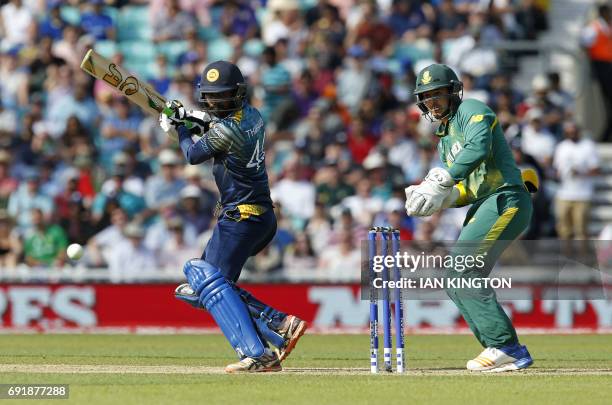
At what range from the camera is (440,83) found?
29.8ft

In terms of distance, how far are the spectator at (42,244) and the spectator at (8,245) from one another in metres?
0.12

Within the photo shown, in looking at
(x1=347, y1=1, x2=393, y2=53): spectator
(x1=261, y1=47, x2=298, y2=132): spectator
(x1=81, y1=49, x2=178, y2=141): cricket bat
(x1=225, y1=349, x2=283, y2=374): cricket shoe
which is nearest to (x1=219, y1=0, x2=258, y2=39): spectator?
(x1=261, y1=47, x2=298, y2=132): spectator

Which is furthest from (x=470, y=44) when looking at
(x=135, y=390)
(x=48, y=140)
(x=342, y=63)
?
(x=135, y=390)

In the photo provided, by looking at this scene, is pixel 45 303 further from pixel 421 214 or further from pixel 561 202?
pixel 421 214

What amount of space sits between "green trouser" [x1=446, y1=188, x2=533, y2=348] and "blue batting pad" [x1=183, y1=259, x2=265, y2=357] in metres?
1.33

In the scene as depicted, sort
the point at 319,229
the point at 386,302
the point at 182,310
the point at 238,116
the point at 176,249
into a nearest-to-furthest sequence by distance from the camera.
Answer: the point at 386,302
the point at 238,116
the point at 182,310
the point at 176,249
the point at 319,229

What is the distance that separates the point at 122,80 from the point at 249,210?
62.1 inches

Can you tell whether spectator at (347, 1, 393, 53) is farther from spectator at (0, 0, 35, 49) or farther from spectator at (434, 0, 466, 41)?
spectator at (0, 0, 35, 49)

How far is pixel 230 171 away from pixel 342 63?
9.40 meters

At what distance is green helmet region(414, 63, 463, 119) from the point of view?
9.09 metres

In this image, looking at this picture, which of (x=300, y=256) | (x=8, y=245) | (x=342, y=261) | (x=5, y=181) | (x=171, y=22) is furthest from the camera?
(x=171, y=22)

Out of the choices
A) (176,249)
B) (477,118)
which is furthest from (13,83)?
(477,118)

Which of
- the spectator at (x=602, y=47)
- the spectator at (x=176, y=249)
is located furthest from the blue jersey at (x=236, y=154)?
the spectator at (x=602, y=47)

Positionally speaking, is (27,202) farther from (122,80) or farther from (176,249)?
(122,80)
